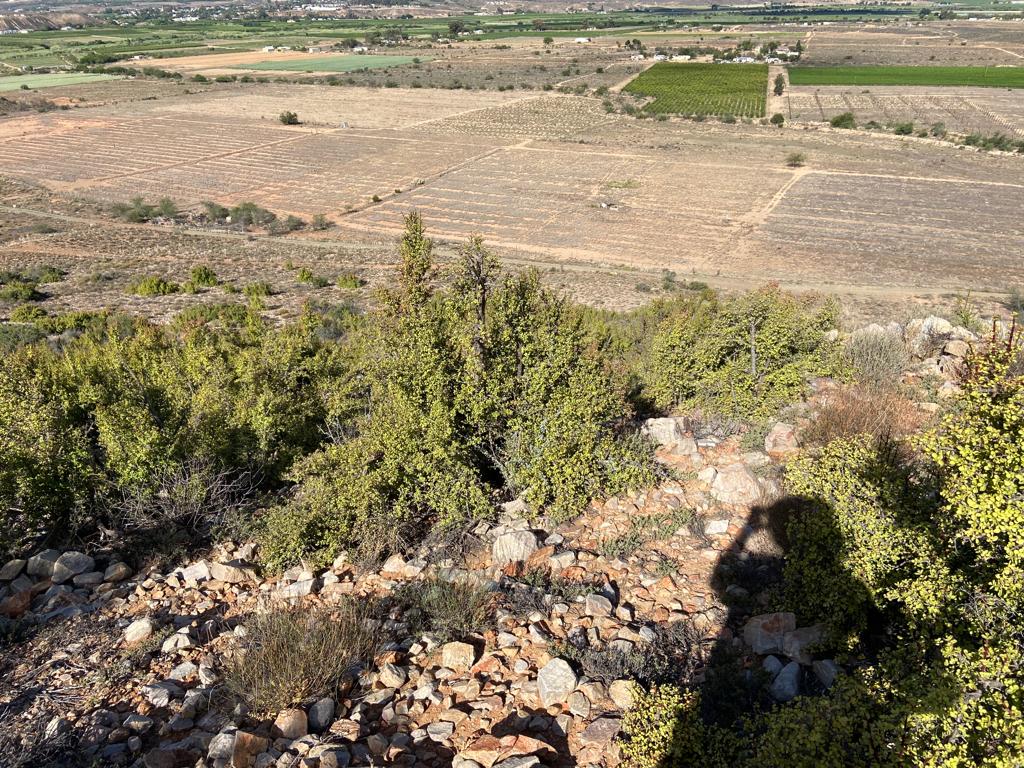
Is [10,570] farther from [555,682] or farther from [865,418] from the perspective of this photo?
[865,418]

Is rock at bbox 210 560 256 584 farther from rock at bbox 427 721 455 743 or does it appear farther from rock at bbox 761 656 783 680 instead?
rock at bbox 761 656 783 680

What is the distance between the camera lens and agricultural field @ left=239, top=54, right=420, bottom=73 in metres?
114

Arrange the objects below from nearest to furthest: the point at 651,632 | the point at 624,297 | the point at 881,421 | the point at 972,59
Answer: the point at 651,632 → the point at 881,421 → the point at 624,297 → the point at 972,59

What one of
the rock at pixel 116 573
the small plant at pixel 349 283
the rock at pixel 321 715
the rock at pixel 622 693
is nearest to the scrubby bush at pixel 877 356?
the rock at pixel 622 693

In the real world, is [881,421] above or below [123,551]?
above

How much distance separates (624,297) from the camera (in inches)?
1122

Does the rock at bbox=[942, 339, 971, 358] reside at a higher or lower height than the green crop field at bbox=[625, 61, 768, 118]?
lower

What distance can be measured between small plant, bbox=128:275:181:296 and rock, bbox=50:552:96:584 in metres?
24.3

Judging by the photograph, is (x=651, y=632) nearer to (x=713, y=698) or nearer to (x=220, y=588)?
(x=713, y=698)

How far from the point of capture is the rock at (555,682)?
230 inches

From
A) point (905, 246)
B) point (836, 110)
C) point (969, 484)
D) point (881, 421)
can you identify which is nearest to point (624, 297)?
point (905, 246)

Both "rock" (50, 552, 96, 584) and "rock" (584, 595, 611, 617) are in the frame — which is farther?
"rock" (50, 552, 96, 584)

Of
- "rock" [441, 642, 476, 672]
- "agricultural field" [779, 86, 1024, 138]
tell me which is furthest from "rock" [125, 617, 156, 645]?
"agricultural field" [779, 86, 1024, 138]

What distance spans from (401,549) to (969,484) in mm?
6176
